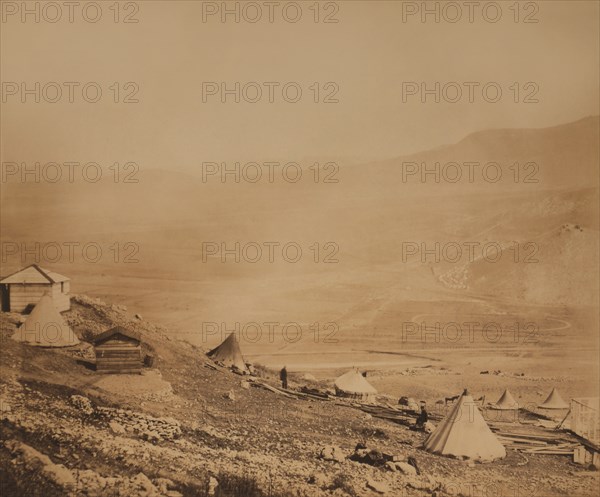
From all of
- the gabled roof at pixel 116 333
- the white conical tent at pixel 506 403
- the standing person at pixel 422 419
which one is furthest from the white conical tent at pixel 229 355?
the white conical tent at pixel 506 403

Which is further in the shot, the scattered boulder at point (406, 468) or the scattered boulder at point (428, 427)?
the scattered boulder at point (428, 427)

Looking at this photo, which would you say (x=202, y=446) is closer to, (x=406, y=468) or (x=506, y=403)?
(x=406, y=468)

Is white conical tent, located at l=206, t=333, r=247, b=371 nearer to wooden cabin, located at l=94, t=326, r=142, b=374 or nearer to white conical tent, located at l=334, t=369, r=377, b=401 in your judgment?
white conical tent, located at l=334, t=369, r=377, b=401

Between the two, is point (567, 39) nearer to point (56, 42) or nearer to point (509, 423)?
point (509, 423)

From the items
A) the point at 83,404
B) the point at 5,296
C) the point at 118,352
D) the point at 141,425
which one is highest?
the point at 5,296

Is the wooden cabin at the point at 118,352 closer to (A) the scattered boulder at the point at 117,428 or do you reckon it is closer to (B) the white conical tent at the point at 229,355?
(A) the scattered boulder at the point at 117,428

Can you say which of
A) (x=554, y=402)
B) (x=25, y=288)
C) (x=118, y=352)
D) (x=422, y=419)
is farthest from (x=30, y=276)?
(x=554, y=402)
